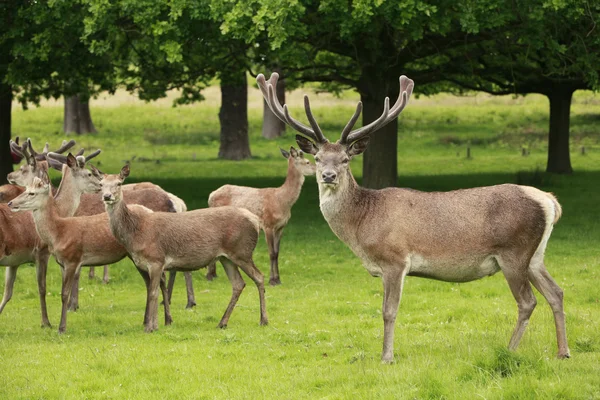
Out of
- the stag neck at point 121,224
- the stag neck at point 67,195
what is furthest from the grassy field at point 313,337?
the stag neck at point 67,195

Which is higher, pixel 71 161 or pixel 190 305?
pixel 71 161

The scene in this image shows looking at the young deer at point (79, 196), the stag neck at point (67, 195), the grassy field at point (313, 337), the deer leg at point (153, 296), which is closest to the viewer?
the grassy field at point (313, 337)

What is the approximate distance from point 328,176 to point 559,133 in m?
19.3

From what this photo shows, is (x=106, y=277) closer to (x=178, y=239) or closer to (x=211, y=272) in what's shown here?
(x=211, y=272)

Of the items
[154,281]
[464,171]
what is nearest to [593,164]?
[464,171]

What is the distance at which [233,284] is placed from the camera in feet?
35.2

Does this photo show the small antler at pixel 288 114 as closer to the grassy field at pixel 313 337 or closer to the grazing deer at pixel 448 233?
the grazing deer at pixel 448 233

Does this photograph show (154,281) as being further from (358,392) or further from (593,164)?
(593,164)

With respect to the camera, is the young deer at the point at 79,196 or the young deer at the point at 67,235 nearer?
the young deer at the point at 67,235

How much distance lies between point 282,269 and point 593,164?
1769cm

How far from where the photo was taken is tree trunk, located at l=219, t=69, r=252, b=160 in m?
30.2

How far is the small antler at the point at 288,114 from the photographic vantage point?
28.0ft

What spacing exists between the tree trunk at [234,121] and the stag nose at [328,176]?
21.1 meters

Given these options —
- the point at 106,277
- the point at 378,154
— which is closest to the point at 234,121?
the point at 378,154
